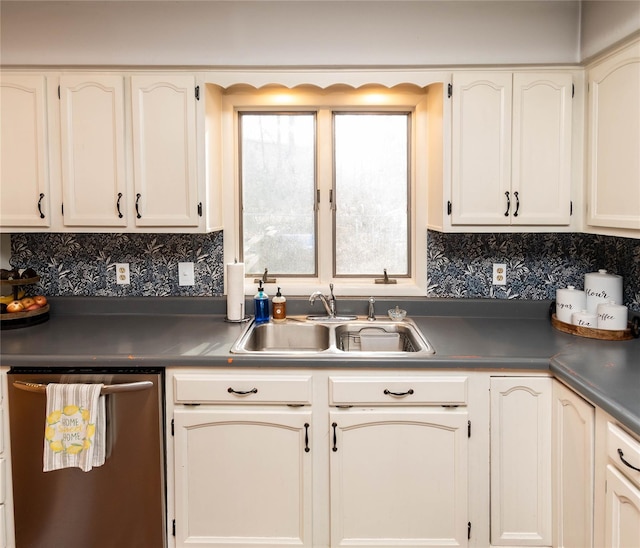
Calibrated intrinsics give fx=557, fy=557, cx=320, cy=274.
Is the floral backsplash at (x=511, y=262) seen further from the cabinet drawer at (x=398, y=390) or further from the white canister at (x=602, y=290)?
the cabinet drawer at (x=398, y=390)

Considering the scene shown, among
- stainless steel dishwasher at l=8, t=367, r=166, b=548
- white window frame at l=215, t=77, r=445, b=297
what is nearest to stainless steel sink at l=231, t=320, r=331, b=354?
white window frame at l=215, t=77, r=445, b=297

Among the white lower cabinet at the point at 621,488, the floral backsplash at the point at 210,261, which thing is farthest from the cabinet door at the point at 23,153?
the white lower cabinet at the point at 621,488

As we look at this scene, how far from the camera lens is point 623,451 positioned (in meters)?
1.50

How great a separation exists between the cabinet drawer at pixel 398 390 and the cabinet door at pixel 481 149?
740mm

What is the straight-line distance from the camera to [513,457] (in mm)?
2012

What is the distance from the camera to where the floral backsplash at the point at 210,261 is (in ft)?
8.80

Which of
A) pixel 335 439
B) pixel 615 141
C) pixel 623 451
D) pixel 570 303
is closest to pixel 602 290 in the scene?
pixel 570 303

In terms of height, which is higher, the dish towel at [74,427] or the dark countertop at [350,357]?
the dark countertop at [350,357]

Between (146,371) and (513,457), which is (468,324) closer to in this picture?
(513,457)

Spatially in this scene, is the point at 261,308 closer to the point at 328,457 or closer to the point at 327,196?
the point at 327,196

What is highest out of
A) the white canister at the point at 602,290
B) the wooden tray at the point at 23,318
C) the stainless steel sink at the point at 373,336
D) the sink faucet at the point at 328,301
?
the white canister at the point at 602,290

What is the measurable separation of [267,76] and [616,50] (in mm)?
1365

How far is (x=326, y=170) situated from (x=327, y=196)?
0.13 meters

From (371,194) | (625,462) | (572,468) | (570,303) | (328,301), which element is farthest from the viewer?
(371,194)
